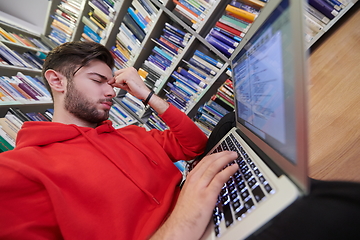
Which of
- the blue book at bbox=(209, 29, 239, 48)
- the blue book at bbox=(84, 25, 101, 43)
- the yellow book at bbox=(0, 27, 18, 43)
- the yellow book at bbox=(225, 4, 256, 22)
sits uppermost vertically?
the yellow book at bbox=(225, 4, 256, 22)

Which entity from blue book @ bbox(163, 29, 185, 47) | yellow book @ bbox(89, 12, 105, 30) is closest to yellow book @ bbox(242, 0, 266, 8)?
blue book @ bbox(163, 29, 185, 47)

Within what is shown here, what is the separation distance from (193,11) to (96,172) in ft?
4.23

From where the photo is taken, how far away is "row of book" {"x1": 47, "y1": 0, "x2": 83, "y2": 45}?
1.75 metres

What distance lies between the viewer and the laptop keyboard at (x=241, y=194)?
1.15ft

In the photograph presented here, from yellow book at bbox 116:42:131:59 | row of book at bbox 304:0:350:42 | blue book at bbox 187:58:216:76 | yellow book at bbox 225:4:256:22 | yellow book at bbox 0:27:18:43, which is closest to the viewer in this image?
row of book at bbox 304:0:350:42

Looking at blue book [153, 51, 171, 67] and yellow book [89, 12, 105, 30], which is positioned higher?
blue book [153, 51, 171, 67]

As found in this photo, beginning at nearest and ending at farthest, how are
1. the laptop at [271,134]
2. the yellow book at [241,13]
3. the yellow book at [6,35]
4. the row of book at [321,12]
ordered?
the laptop at [271,134]
the row of book at [321,12]
the yellow book at [241,13]
the yellow book at [6,35]

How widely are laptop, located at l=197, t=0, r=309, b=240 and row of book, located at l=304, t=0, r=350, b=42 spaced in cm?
77

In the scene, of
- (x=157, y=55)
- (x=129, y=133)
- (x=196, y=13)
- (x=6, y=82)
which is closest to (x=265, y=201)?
(x=129, y=133)

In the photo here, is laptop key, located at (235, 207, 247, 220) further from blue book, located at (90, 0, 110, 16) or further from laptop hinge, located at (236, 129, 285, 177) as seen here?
blue book, located at (90, 0, 110, 16)

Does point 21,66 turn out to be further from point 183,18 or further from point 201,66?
point 201,66

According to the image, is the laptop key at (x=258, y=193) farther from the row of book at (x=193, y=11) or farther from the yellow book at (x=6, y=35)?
the yellow book at (x=6, y=35)

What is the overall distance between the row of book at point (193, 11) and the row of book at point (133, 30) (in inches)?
9.0

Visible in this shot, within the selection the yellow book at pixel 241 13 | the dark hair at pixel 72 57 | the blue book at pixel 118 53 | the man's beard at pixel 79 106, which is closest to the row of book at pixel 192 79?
the yellow book at pixel 241 13
